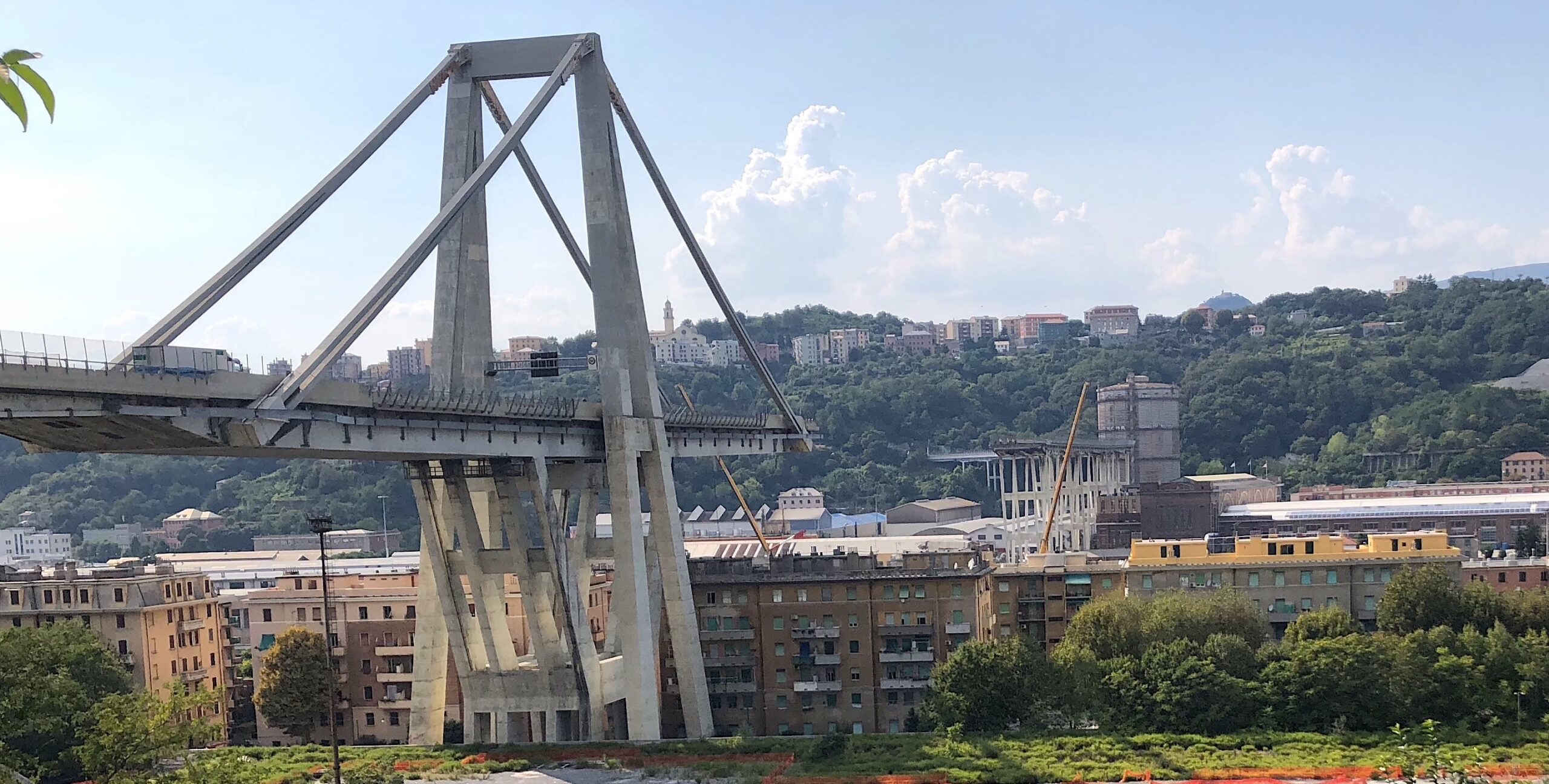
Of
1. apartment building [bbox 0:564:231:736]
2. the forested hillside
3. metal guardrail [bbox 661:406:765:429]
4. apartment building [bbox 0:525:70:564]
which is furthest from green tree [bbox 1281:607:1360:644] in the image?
apartment building [bbox 0:525:70:564]

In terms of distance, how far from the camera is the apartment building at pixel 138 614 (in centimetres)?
6750

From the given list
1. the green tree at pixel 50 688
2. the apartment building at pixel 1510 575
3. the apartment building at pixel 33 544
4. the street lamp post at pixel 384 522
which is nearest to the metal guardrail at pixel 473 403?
the green tree at pixel 50 688

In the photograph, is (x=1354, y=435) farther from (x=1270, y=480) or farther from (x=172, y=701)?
(x=172, y=701)

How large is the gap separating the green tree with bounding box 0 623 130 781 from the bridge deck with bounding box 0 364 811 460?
5.64 metres

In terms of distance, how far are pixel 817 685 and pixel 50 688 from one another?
100 ft

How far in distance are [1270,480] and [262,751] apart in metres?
121

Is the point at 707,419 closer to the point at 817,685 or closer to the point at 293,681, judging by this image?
the point at 817,685

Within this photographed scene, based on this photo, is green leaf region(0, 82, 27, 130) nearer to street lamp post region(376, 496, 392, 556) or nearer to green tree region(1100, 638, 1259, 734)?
green tree region(1100, 638, 1259, 734)

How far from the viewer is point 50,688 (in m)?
42.2

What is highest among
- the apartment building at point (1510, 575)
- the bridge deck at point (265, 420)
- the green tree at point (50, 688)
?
the bridge deck at point (265, 420)

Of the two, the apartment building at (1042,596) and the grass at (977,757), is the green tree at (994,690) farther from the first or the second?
the apartment building at (1042,596)

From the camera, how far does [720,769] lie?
154ft

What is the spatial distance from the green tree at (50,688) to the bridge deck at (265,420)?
5.64 m

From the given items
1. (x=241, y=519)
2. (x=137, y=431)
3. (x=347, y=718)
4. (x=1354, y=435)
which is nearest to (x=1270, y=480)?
(x=1354, y=435)
